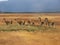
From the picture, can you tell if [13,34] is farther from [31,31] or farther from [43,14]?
[43,14]

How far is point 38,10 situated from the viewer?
2.80 feet

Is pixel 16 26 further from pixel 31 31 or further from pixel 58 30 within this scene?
pixel 58 30

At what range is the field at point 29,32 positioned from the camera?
83cm

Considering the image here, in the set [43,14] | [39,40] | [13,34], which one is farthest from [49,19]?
[13,34]

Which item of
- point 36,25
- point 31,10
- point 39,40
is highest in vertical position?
point 31,10

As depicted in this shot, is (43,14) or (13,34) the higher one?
A: (43,14)

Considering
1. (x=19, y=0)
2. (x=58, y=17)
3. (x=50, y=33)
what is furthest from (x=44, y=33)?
(x=19, y=0)

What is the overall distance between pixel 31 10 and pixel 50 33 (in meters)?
0.21

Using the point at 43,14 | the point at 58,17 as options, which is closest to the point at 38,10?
the point at 43,14

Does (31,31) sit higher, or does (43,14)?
(43,14)

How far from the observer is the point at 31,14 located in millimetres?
836

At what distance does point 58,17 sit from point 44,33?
0.15 meters

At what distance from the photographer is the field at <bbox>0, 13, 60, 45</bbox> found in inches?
32.8

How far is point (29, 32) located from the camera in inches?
33.4
